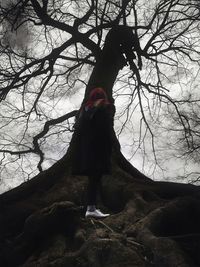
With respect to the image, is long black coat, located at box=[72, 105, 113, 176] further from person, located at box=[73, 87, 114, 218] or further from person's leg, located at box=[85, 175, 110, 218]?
person's leg, located at box=[85, 175, 110, 218]

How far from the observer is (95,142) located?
399 centimetres

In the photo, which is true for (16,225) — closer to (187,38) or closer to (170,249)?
(170,249)

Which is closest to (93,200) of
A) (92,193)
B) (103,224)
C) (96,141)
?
(92,193)

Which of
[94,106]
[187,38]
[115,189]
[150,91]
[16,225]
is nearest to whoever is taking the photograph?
[94,106]

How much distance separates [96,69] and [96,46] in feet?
2.02

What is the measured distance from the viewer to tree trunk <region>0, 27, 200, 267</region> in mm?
2744

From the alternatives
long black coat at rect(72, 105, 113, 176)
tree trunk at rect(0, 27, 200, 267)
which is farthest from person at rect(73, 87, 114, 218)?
tree trunk at rect(0, 27, 200, 267)

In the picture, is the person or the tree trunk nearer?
the tree trunk

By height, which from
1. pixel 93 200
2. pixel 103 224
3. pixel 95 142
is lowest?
pixel 103 224

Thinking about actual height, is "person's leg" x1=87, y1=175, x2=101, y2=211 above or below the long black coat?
below

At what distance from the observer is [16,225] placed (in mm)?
4164

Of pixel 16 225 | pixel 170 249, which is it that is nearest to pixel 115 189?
pixel 16 225

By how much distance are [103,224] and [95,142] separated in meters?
1.02

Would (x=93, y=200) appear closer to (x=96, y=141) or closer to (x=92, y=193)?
(x=92, y=193)
